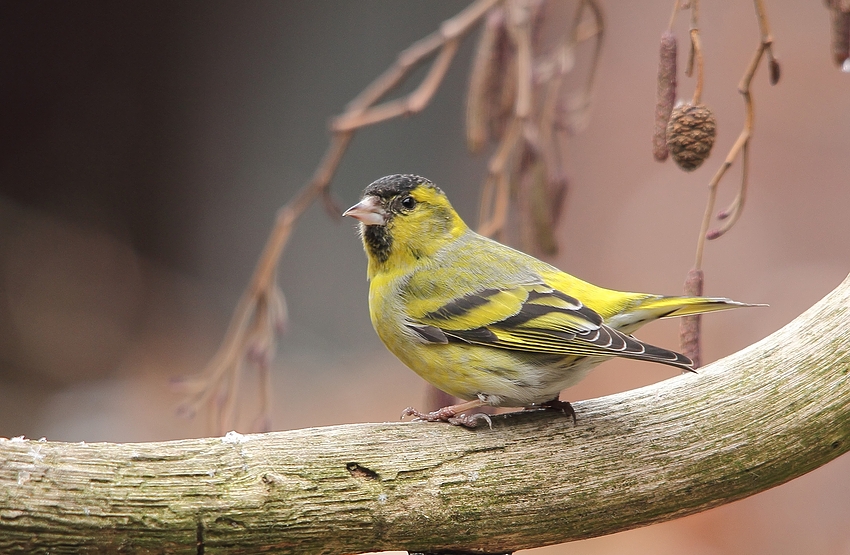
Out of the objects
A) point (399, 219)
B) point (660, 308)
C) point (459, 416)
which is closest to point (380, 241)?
point (399, 219)

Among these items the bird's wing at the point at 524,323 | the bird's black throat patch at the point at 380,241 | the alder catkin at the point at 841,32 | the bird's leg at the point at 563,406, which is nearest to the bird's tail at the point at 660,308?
the bird's wing at the point at 524,323

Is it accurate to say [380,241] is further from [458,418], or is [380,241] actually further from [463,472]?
[463,472]

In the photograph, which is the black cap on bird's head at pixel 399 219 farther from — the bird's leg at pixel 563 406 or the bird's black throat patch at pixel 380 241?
the bird's leg at pixel 563 406

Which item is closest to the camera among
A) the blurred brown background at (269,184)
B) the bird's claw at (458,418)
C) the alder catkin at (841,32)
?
the alder catkin at (841,32)

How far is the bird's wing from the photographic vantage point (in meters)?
2.28

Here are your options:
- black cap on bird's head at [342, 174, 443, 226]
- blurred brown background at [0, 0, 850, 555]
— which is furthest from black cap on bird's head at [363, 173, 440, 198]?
blurred brown background at [0, 0, 850, 555]

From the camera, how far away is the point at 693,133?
201cm

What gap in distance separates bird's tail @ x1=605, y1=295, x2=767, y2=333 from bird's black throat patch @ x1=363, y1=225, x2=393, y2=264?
772mm

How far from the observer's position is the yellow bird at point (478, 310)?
2.37m

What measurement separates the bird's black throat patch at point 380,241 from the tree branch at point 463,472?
780mm

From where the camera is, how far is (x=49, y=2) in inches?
214

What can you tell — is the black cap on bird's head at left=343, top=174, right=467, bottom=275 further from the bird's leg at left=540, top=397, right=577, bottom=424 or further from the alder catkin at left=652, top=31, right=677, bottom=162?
the alder catkin at left=652, top=31, right=677, bottom=162

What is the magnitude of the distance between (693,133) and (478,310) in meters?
0.84

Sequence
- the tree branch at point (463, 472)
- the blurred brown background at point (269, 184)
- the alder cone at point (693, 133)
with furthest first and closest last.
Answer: the blurred brown background at point (269, 184) → the alder cone at point (693, 133) → the tree branch at point (463, 472)
